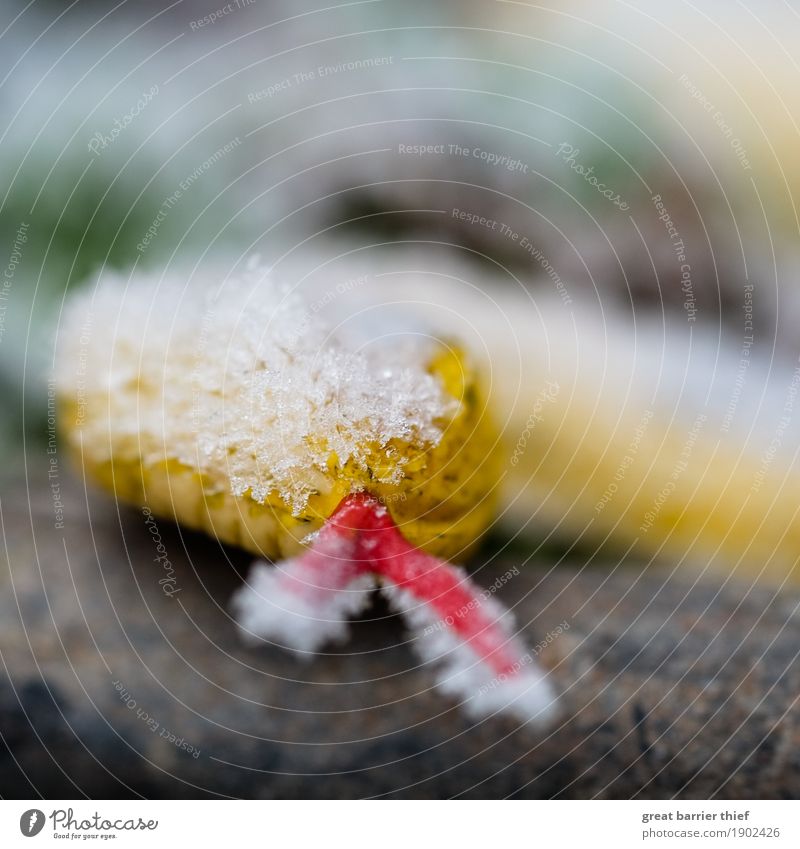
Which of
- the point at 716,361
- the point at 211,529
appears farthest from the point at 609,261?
the point at 211,529

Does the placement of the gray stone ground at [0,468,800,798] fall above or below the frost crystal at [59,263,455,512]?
below

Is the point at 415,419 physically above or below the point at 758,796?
above

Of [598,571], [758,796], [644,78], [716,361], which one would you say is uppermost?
[644,78]

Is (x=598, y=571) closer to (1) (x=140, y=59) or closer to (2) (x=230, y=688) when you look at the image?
(2) (x=230, y=688)

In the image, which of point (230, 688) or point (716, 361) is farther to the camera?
point (716, 361)
